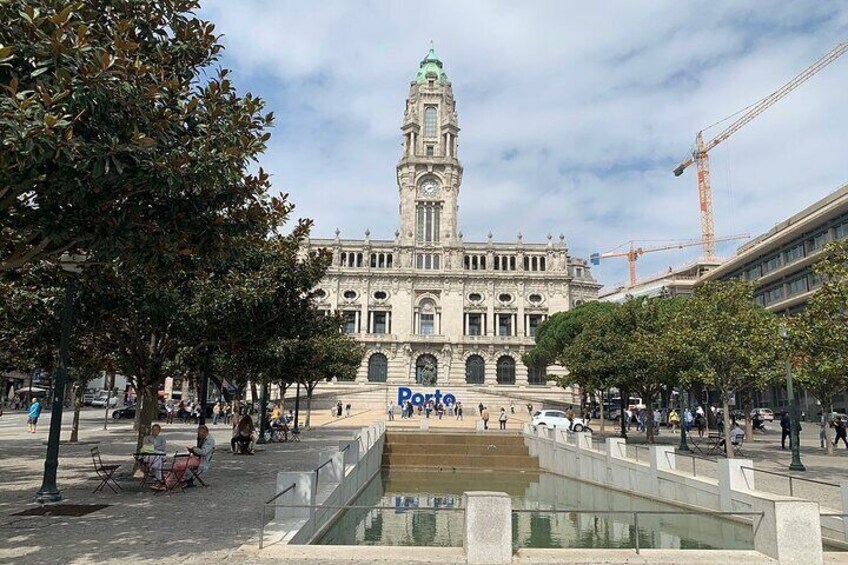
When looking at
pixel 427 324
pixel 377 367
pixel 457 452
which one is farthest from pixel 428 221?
pixel 457 452

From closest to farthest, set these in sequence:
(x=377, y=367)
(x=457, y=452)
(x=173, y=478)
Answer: (x=173, y=478), (x=457, y=452), (x=377, y=367)

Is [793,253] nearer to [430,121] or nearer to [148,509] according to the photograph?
[430,121]

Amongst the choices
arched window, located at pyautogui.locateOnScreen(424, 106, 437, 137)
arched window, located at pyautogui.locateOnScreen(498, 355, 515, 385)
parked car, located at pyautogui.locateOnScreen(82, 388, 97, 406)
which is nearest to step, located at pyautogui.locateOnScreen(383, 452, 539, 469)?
arched window, located at pyautogui.locateOnScreen(498, 355, 515, 385)

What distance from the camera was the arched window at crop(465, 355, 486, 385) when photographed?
8170cm

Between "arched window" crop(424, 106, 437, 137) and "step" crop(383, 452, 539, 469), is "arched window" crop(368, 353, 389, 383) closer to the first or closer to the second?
"arched window" crop(424, 106, 437, 137)

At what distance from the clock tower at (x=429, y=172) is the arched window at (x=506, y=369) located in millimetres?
15033

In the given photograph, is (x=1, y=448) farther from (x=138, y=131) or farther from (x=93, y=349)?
(x=138, y=131)

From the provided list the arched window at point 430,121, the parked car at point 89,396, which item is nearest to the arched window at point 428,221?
the arched window at point 430,121

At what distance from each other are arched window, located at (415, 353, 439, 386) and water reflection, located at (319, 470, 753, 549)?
190 ft

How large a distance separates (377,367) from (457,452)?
5241cm

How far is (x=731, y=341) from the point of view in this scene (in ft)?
78.0

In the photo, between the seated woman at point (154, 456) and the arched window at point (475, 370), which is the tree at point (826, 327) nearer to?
the seated woman at point (154, 456)

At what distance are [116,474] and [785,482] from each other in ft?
53.3

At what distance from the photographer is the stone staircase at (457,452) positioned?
2906 centimetres
